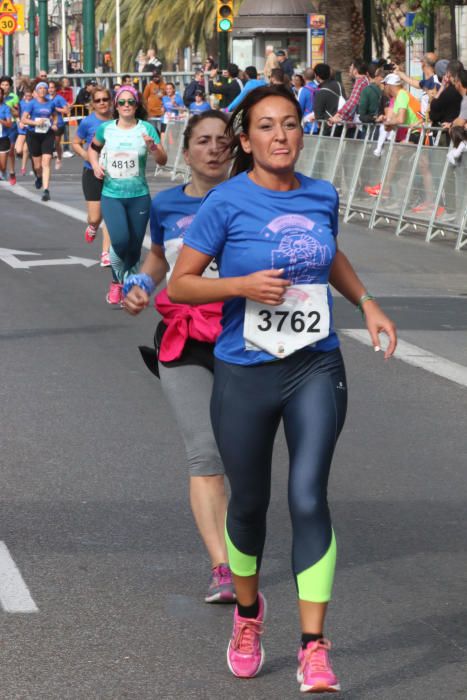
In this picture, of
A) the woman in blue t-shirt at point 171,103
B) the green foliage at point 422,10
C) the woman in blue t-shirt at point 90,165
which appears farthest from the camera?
the woman in blue t-shirt at point 171,103

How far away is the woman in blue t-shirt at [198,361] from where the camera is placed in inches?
219

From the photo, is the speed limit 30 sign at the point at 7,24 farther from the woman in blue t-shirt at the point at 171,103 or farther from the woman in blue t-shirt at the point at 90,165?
the woman in blue t-shirt at the point at 90,165

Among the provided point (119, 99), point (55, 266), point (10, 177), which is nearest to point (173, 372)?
point (119, 99)

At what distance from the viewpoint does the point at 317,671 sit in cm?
451

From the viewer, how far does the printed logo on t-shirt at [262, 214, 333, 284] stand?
4.64 metres

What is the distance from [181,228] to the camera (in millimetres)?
5832

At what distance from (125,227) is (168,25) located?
144 ft

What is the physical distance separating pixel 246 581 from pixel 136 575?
116 cm

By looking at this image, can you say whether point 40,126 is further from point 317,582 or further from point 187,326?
point 317,582

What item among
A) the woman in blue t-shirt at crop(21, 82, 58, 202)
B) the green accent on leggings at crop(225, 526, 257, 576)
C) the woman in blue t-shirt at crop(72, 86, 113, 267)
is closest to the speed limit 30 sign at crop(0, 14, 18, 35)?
the woman in blue t-shirt at crop(21, 82, 58, 202)

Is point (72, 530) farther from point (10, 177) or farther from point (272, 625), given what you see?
point (10, 177)

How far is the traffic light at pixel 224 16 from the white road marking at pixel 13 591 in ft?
85.6

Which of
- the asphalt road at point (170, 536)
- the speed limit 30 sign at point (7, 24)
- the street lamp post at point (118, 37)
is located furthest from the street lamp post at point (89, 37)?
the asphalt road at point (170, 536)

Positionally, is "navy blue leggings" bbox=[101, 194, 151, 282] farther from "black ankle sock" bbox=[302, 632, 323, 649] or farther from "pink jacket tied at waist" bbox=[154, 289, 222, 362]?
"black ankle sock" bbox=[302, 632, 323, 649]
